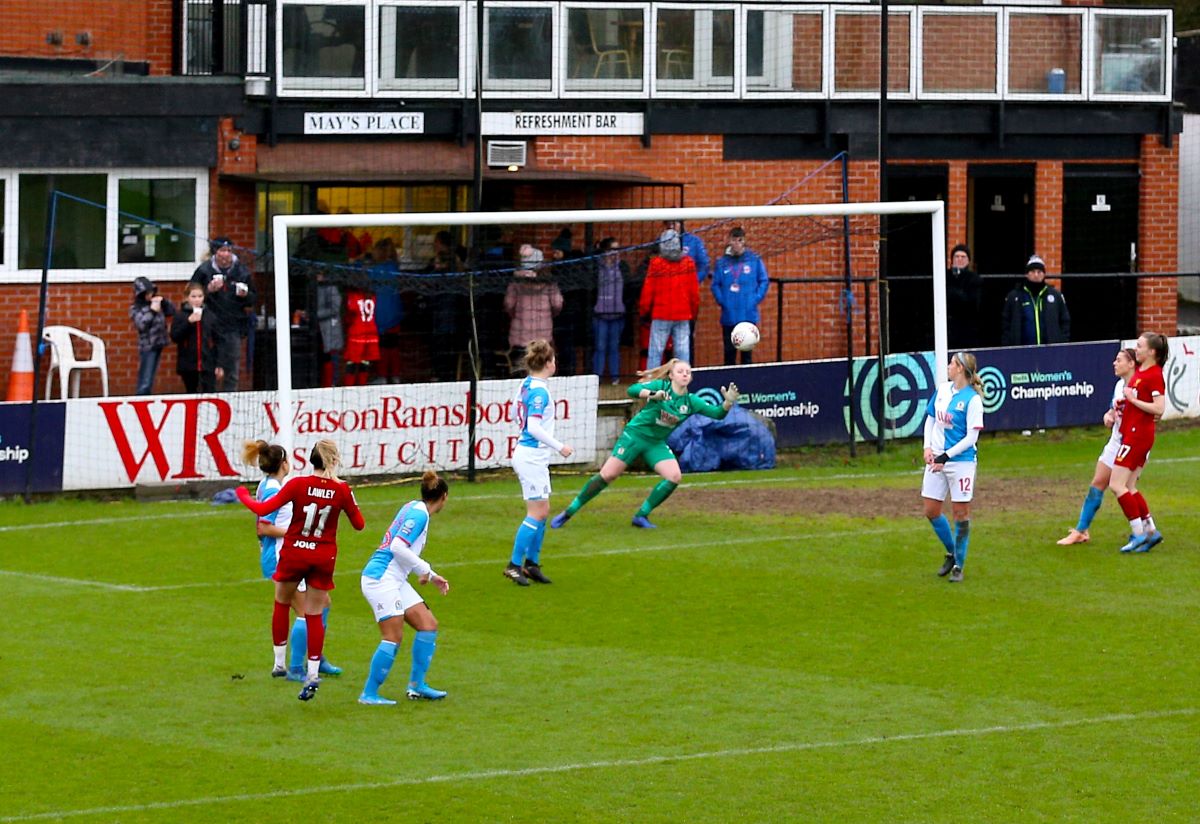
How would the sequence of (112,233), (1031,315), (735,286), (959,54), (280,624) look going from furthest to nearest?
(959,54) → (1031,315) → (112,233) → (735,286) → (280,624)

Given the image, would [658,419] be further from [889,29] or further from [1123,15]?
[1123,15]

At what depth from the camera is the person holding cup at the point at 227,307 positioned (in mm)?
23359

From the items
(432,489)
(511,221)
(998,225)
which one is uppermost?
(998,225)

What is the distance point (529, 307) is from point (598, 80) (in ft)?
17.0

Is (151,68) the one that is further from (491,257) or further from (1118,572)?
(1118,572)

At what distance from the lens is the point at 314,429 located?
22.4 m

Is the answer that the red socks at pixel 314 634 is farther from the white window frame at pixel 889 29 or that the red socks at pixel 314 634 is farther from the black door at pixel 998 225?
the black door at pixel 998 225

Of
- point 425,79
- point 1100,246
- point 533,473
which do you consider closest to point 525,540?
point 533,473

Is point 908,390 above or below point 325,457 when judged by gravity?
above

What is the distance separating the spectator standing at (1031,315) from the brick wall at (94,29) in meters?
12.3

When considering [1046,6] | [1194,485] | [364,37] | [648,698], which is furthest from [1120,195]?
[648,698]

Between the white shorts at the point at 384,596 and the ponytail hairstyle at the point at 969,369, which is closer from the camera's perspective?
the white shorts at the point at 384,596

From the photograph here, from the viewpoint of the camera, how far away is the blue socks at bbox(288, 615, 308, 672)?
1353cm

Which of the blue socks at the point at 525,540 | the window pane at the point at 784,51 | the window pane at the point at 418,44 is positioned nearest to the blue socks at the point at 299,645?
the blue socks at the point at 525,540
